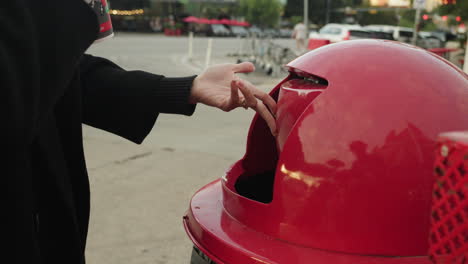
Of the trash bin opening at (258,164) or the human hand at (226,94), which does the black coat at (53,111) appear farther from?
the trash bin opening at (258,164)

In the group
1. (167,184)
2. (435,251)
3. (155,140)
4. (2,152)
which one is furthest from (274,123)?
(155,140)

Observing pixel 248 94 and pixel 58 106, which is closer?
pixel 58 106

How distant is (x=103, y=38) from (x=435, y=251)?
43.0 inches

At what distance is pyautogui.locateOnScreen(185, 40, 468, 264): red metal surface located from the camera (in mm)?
1364

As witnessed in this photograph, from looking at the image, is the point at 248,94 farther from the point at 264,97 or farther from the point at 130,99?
the point at 130,99

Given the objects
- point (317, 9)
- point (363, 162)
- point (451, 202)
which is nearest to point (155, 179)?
point (363, 162)

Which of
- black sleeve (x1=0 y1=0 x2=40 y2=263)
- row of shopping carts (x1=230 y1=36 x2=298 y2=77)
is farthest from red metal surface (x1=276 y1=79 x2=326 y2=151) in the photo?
row of shopping carts (x1=230 y1=36 x2=298 y2=77)

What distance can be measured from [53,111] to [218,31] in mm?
56041

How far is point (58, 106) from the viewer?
4.83ft

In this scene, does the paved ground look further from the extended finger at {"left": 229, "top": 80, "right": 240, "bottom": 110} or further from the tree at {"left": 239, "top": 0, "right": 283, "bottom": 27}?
the tree at {"left": 239, "top": 0, "right": 283, "bottom": 27}

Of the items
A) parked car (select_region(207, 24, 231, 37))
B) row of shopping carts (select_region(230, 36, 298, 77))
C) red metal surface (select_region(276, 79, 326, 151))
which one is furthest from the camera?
parked car (select_region(207, 24, 231, 37))

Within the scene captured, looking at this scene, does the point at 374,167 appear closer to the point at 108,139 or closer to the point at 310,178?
the point at 310,178

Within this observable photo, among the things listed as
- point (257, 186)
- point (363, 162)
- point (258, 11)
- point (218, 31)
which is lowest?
point (218, 31)

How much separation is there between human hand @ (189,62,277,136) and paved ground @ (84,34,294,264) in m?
1.80
